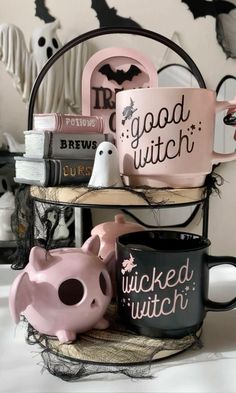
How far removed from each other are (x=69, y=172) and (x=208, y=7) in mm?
A: 680

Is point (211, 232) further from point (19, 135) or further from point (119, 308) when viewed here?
point (119, 308)

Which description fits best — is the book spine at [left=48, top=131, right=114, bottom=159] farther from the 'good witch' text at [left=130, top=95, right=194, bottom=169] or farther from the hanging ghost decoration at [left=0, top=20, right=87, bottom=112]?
the hanging ghost decoration at [left=0, top=20, right=87, bottom=112]

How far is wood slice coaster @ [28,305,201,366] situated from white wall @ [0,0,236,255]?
2.11ft

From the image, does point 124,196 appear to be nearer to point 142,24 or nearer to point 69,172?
point 69,172

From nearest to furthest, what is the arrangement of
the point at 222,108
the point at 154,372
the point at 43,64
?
the point at 154,372, the point at 222,108, the point at 43,64

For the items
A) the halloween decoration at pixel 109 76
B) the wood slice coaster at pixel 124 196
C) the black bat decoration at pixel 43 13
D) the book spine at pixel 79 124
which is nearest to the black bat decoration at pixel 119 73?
the halloween decoration at pixel 109 76

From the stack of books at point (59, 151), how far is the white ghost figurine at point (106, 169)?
0.04m

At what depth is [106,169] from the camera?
1.45ft

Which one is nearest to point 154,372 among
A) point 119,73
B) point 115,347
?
point 115,347

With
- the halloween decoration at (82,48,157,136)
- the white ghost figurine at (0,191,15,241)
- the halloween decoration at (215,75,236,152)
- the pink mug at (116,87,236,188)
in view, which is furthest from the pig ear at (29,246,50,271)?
the halloween decoration at (215,75,236,152)

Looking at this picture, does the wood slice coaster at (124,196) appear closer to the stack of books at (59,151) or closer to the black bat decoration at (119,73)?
the stack of books at (59,151)

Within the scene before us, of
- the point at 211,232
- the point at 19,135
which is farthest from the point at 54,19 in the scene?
the point at 211,232

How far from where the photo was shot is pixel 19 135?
0.97 meters

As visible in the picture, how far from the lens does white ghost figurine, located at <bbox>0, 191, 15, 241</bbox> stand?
0.91 meters
